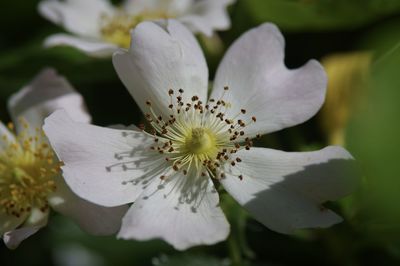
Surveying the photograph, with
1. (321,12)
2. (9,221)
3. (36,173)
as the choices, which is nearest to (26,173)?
(36,173)

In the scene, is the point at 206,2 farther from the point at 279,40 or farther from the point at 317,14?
the point at 279,40

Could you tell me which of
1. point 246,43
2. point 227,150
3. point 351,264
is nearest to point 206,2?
point 246,43

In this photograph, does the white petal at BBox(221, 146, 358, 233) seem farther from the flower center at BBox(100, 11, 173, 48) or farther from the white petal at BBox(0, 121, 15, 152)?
the flower center at BBox(100, 11, 173, 48)

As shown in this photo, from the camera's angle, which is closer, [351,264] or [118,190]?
[118,190]

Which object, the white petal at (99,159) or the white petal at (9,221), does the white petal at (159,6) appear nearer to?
the white petal at (99,159)

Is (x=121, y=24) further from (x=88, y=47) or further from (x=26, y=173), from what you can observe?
(x=26, y=173)

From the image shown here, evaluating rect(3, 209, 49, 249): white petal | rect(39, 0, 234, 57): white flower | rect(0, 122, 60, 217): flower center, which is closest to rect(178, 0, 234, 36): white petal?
rect(39, 0, 234, 57): white flower

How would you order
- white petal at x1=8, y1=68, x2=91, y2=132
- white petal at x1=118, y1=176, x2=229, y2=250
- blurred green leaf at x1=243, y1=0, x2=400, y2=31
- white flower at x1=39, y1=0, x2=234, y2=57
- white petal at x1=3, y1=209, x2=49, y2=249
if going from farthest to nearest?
white flower at x1=39, y1=0, x2=234, y2=57
blurred green leaf at x1=243, y1=0, x2=400, y2=31
white petal at x1=8, y1=68, x2=91, y2=132
white petal at x1=3, y1=209, x2=49, y2=249
white petal at x1=118, y1=176, x2=229, y2=250
